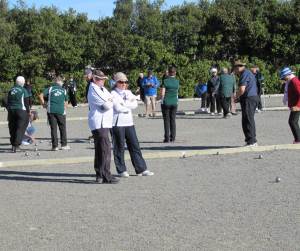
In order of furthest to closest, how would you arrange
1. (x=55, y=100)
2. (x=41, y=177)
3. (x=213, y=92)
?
(x=213, y=92), (x=55, y=100), (x=41, y=177)

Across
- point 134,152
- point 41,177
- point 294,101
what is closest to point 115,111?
point 134,152

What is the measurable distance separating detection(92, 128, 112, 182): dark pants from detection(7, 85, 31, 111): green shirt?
5.37 meters

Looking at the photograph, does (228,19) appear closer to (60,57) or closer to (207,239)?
(60,57)

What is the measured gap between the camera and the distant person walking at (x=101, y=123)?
396 inches

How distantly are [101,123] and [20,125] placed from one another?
5.48 meters

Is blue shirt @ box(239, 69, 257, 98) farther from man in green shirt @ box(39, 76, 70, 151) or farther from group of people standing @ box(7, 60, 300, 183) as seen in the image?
man in green shirt @ box(39, 76, 70, 151)

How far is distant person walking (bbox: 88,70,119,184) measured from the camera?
10.1 m

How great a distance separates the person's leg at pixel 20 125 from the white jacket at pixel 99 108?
17.2 ft

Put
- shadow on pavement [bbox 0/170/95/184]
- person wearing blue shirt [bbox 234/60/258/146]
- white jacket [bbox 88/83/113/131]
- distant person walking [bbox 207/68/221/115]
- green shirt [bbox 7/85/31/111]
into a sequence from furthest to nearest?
distant person walking [bbox 207/68/221/115]
green shirt [bbox 7/85/31/111]
person wearing blue shirt [bbox 234/60/258/146]
shadow on pavement [bbox 0/170/95/184]
white jacket [bbox 88/83/113/131]

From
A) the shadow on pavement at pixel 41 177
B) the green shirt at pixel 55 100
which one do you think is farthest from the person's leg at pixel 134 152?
the green shirt at pixel 55 100

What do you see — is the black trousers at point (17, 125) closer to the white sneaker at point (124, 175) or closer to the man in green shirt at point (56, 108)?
the man in green shirt at point (56, 108)

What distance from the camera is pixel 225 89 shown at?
22.5m

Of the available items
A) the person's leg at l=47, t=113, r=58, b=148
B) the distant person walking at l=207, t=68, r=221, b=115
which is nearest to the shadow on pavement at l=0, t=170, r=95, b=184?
the person's leg at l=47, t=113, r=58, b=148

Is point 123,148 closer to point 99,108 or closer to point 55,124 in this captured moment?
point 99,108
